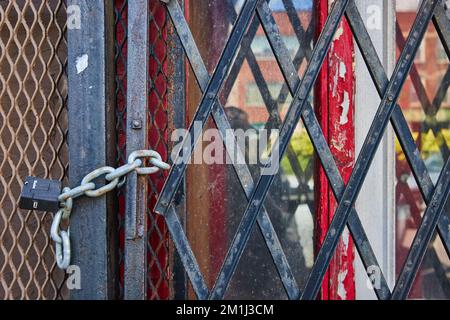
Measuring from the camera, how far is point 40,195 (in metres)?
1.36

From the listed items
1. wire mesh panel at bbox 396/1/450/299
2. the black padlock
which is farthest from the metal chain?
wire mesh panel at bbox 396/1/450/299

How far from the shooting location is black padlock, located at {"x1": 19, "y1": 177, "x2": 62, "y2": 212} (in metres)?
1.35

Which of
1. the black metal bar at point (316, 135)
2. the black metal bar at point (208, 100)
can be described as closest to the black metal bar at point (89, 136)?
the black metal bar at point (208, 100)

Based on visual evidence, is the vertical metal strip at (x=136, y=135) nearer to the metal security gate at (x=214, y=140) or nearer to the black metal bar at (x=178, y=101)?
the metal security gate at (x=214, y=140)

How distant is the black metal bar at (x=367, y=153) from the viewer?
1.46 meters

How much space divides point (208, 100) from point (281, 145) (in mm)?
223

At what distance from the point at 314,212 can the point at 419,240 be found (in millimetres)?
687

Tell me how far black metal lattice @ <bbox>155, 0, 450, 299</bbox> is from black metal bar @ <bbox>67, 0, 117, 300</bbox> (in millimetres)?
175

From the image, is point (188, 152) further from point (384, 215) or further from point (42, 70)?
point (384, 215)

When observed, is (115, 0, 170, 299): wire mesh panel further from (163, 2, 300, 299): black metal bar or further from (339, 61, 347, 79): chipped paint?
(339, 61, 347, 79): chipped paint

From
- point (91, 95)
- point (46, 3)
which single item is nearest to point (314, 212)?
point (91, 95)

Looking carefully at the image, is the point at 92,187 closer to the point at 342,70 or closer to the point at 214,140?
the point at 214,140

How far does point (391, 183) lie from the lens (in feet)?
7.14

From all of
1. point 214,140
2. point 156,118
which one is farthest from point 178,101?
point 214,140
